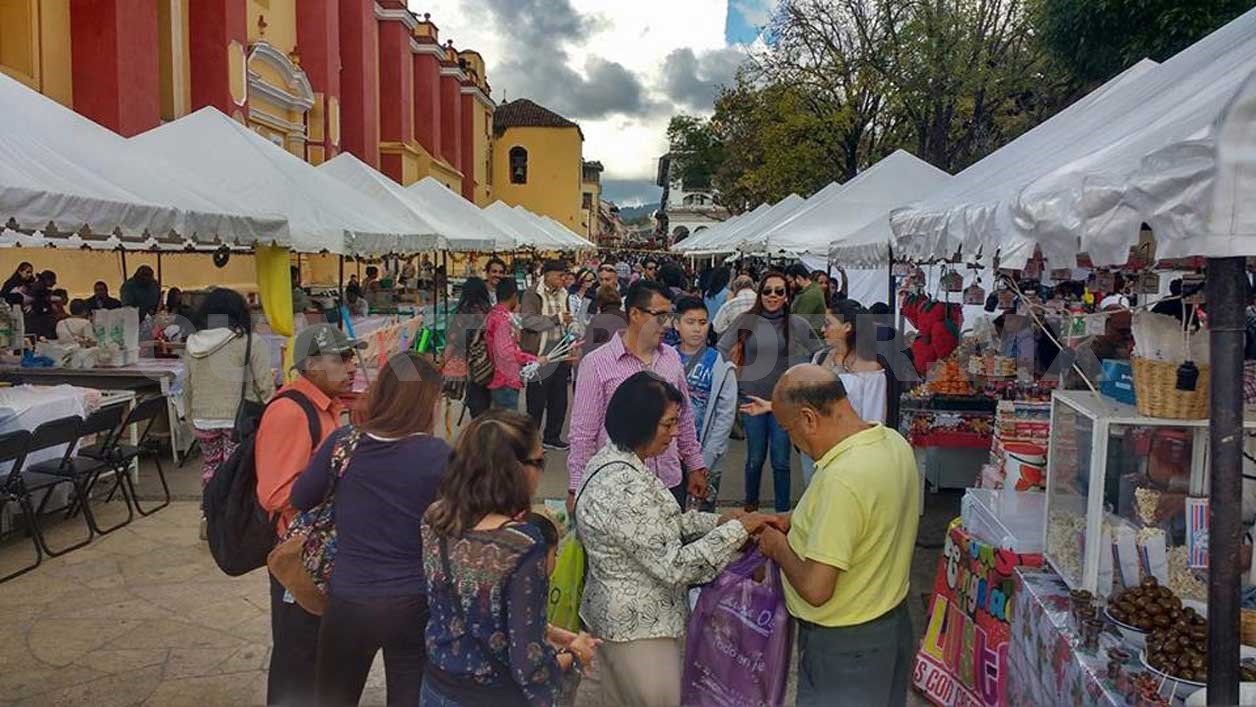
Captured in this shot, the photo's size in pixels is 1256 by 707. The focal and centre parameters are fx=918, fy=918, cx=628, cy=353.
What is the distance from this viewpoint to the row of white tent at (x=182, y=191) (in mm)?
4969

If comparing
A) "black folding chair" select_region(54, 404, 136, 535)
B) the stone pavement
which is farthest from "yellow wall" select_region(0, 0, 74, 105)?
the stone pavement

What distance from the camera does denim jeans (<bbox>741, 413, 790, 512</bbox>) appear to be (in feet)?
20.8

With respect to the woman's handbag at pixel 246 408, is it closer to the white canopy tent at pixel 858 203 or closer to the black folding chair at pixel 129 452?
the black folding chair at pixel 129 452

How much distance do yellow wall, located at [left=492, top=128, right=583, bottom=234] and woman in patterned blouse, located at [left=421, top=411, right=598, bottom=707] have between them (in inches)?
2325

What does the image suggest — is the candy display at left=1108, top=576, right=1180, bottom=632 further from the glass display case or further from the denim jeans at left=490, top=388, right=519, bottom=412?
the denim jeans at left=490, top=388, right=519, bottom=412

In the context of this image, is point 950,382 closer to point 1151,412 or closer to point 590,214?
point 1151,412

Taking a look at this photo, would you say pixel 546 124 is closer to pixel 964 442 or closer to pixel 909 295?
pixel 909 295

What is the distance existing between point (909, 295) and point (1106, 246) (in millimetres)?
8923

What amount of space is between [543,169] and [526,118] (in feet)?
13.3

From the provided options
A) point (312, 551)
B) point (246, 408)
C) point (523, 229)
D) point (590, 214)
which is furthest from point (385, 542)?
point (590, 214)

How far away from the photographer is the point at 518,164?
2415 inches

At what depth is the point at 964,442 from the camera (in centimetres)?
705

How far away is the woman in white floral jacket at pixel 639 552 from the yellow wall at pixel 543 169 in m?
58.6

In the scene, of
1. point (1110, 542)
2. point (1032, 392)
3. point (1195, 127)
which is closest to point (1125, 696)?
point (1110, 542)
